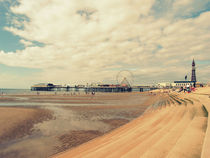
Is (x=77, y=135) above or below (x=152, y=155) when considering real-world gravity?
below

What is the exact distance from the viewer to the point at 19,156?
5520 mm

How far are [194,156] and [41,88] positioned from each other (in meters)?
190

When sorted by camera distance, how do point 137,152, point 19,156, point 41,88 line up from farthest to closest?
point 41,88 → point 19,156 → point 137,152

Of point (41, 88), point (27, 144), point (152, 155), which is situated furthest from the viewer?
point (41, 88)

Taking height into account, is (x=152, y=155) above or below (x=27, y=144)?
above

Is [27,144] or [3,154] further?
[27,144]

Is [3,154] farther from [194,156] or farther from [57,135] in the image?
[194,156]

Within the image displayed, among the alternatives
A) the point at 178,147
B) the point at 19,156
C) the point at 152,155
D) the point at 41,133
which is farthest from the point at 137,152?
the point at 41,133

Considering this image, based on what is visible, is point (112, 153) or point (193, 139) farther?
point (112, 153)

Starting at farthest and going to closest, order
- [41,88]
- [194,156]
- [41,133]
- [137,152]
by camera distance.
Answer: [41,88]
[41,133]
[137,152]
[194,156]

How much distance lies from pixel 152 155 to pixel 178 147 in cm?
69

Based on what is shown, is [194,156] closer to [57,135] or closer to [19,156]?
[19,156]

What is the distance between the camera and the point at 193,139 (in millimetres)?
3412

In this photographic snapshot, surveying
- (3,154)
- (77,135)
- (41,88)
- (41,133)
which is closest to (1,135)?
(41,133)
